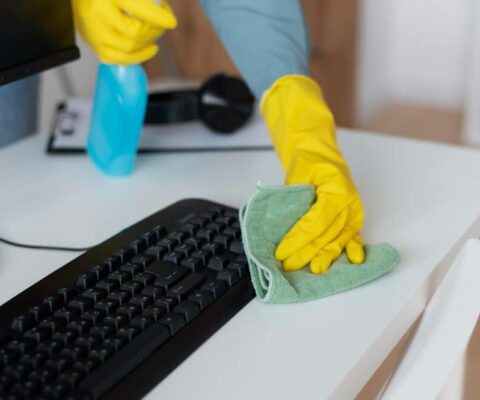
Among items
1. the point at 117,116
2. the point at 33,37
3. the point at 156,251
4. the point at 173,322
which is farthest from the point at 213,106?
the point at 173,322

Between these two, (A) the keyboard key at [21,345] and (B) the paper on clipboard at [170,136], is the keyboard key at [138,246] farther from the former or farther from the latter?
(B) the paper on clipboard at [170,136]

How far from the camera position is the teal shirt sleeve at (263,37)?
87 centimetres

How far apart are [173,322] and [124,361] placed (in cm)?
6

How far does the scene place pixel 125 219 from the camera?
74 cm

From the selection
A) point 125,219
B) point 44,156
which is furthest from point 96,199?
point 44,156

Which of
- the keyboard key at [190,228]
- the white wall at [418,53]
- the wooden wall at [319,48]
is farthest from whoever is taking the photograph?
the white wall at [418,53]

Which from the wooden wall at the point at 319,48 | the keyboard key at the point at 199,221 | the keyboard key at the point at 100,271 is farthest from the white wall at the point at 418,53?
the keyboard key at the point at 100,271

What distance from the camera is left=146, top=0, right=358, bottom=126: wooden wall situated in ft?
8.79

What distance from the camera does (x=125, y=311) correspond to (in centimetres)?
52

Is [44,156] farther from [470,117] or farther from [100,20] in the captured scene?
[470,117]

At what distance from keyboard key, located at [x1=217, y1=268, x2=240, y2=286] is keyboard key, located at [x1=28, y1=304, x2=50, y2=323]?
147 millimetres

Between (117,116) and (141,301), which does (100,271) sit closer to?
(141,301)

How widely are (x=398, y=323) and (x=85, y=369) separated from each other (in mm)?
262

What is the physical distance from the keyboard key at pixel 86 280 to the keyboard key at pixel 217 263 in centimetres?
10
